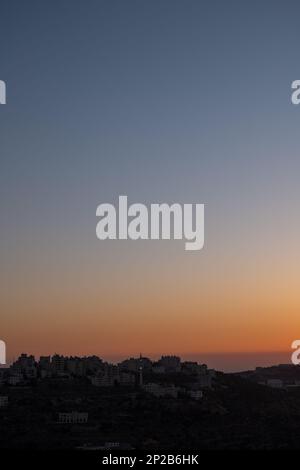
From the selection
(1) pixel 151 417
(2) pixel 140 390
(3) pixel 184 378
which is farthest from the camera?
(3) pixel 184 378

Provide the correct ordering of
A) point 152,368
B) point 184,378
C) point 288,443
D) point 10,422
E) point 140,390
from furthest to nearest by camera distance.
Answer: point 152,368 < point 184,378 < point 140,390 < point 10,422 < point 288,443

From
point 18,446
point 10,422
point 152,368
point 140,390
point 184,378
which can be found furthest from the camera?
point 152,368

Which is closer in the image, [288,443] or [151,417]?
[288,443]

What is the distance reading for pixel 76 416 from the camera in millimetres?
35500

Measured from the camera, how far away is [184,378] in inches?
2028

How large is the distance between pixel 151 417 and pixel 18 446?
10559mm
